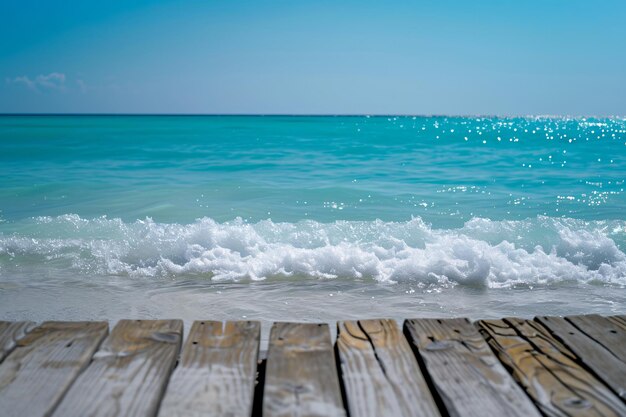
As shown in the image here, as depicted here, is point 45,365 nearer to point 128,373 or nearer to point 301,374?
point 128,373

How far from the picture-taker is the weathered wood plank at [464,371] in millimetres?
1681

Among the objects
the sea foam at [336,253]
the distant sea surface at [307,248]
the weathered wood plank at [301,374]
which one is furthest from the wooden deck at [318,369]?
the sea foam at [336,253]

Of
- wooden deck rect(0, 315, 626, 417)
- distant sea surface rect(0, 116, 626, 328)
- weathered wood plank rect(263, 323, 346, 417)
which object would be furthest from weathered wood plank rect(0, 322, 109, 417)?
distant sea surface rect(0, 116, 626, 328)

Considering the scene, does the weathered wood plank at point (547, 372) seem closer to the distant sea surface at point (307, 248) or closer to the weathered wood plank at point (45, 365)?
the weathered wood plank at point (45, 365)

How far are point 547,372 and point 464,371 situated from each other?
29 cm

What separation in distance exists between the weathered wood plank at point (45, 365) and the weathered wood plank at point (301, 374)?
2.04 ft

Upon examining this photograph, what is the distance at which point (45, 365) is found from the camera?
6.13 ft

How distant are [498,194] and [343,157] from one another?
370 inches

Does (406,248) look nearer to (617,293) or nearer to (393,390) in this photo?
(617,293)

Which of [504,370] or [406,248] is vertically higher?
[504,370]

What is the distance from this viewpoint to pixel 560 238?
704 cm

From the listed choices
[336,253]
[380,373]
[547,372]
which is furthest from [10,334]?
[336,253]

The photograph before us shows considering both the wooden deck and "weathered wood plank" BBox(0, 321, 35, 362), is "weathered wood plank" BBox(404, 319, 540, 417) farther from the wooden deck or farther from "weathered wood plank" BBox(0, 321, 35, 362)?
"weathered wood plank" BBox(0, 321, 35, 362)

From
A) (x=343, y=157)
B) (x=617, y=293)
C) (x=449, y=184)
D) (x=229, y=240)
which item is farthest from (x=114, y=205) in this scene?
(x=343, y=157)
